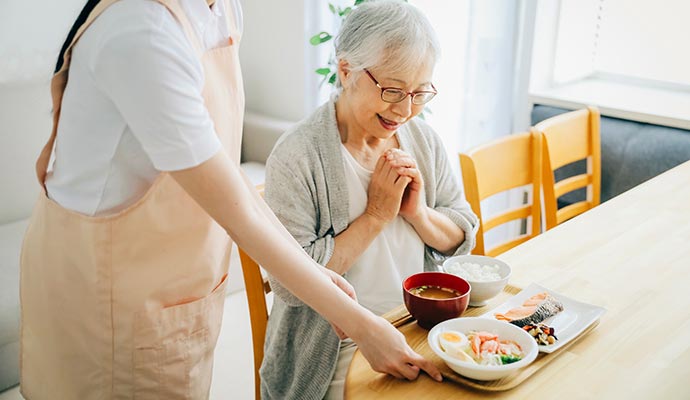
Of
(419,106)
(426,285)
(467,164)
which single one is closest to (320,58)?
(467,164)

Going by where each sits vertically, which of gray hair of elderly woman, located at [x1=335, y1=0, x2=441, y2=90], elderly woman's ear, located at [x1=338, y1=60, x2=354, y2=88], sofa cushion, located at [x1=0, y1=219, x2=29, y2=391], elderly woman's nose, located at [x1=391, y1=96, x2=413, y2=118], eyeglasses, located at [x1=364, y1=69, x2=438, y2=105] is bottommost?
sofa cushion, located at [x1=0, y1=219, x2=29, y2=391]

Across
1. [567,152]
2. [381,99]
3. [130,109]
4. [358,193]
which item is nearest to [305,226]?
[358,193]

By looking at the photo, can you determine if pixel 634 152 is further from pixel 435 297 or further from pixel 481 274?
pixel 435 297

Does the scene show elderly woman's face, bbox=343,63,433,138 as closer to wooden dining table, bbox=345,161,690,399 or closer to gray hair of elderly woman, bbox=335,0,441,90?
gray hair of elderly woman, bbox=335,0,441,90

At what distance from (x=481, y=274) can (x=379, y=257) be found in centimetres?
30

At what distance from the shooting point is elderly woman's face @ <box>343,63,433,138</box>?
1.60 m

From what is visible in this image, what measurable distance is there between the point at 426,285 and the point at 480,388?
307 millimetres

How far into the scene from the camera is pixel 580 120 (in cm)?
249

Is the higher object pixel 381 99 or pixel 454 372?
pixel 381 99

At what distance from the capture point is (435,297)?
1.41m

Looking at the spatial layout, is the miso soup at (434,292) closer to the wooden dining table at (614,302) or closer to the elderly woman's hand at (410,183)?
the wooden dining table at (614,302)

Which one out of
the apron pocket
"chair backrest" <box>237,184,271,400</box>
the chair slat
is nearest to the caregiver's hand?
the apron pocket

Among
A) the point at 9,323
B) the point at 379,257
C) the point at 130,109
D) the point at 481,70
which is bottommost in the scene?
the point at 9,323

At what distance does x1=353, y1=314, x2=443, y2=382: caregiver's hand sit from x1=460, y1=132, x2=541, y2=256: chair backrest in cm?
86
